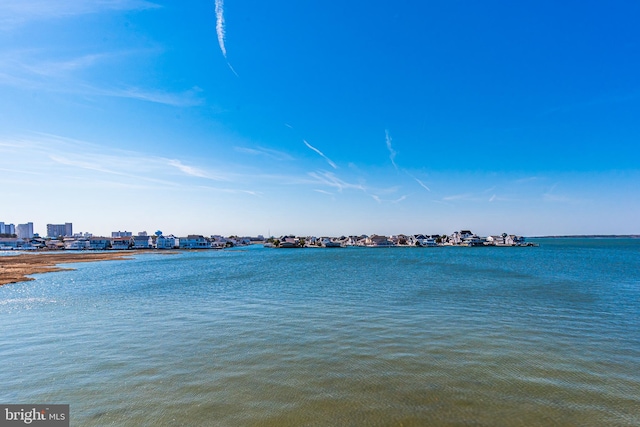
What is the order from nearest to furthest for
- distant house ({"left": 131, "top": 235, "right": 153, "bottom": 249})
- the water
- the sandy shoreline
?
the water
the sandy shoreline
distant house ({"left": 131, "top": 235, "right": 153, "bottom": 249})

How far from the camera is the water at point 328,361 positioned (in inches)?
352

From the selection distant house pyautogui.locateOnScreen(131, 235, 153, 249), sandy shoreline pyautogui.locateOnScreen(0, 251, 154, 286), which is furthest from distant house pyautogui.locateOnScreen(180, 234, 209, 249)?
sandy shoreline pyautogui.locateOnScreen(0, 251, 154, 286)

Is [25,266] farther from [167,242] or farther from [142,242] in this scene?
[142,242]

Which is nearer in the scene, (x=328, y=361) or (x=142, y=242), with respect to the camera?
(x=328, y=361)

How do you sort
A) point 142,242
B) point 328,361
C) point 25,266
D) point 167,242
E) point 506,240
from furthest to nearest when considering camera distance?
point 142,242 < point 506,240 < point 167,242 < point 25,266 < point 328,361

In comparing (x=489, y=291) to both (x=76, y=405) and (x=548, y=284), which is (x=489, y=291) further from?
(x=76, y=405)

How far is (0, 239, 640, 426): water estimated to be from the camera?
8938 mm

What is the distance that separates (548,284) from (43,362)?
40.9 m

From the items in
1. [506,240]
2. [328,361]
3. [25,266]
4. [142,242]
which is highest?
[506,240]

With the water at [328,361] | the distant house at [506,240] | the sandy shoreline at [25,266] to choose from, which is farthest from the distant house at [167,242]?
the distant house at [506,240]

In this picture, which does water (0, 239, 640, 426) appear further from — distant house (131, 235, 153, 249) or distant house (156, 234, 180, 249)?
distant house (131, 235, 153, 249)

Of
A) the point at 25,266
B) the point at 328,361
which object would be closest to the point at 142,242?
the point at 25,266

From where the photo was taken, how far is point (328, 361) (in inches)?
494

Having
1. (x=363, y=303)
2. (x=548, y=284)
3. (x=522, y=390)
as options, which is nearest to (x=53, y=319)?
(x=363, y=303)
